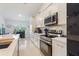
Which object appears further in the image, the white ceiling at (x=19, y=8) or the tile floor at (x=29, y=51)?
the white ceiling at (x=19, y=8)

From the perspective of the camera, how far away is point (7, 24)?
500 inches

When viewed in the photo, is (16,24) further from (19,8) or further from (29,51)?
(29,51)

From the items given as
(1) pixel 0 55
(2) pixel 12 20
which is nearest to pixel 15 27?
(2) pixel 12 20

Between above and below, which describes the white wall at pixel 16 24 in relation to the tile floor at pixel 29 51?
above

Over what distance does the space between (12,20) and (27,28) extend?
1.90 meters

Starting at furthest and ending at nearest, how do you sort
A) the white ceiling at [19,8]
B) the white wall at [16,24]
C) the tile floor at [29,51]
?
the white wall at [16,24] → the white ceiling at [19,8] → the tile floor at [29,51]

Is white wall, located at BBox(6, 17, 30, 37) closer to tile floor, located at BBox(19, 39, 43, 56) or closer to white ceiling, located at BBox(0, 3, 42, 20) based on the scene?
white ceiling, located at BBox(0, 3, 42, 20)

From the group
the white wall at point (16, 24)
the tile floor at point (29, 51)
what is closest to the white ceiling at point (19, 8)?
the tile floor at point (29, 51)

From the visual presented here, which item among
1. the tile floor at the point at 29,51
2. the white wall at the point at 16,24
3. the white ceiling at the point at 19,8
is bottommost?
the tile floor at the point at 29,51

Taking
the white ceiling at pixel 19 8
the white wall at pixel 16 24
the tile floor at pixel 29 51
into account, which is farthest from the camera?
the white wall at pixel 16 24

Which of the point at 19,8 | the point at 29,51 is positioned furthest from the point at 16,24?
the point at 29,51

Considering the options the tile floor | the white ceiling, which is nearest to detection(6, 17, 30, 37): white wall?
the white ceiling

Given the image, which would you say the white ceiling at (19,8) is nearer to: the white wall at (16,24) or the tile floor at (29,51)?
the tile floor at (29,51)

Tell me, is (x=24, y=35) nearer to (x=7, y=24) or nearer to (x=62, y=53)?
(x=7, y=24)
